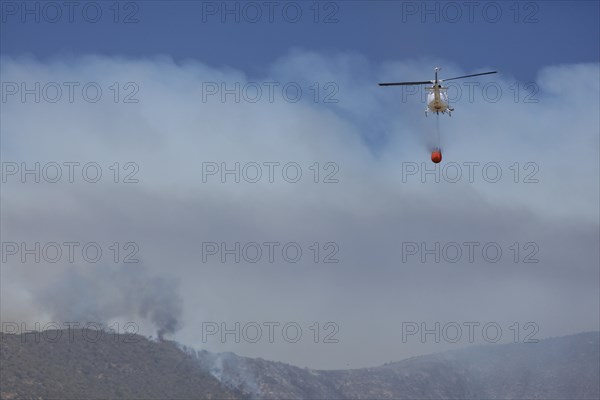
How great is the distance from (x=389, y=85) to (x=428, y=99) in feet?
17.7

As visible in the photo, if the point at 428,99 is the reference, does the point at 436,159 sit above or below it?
below

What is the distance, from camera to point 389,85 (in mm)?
97312

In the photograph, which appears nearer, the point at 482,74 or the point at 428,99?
the point at 482,74

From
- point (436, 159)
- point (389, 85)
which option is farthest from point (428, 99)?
point (436, 159)

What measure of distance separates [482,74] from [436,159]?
9.10 meters

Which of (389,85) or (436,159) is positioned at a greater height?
(389,85)

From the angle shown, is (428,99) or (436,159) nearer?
(436,159)

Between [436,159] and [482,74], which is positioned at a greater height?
[482,74]

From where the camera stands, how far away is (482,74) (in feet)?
303

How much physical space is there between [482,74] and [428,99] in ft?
30.0

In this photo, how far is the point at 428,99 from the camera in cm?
10056

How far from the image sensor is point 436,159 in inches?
3585

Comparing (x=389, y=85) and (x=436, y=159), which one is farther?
(x=389, y=85)

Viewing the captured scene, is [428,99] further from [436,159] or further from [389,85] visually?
[436,159]
